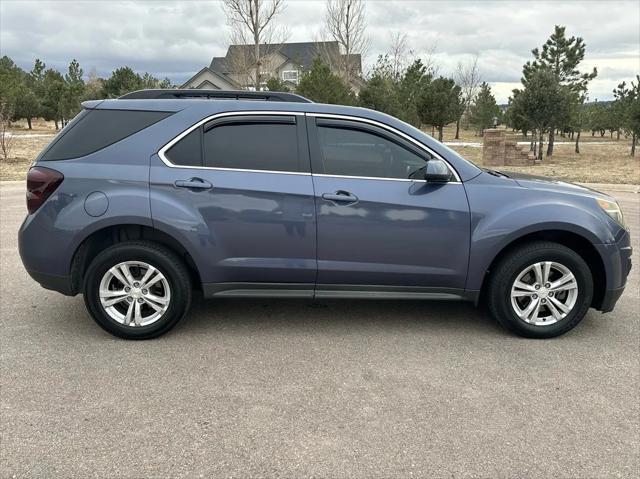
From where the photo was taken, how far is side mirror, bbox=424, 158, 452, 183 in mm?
3916

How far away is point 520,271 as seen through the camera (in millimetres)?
4066

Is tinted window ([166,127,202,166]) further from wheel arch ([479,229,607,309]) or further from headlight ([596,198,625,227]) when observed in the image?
headlight ([596,198,625,227])

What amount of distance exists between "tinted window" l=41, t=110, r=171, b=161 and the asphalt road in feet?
4.58

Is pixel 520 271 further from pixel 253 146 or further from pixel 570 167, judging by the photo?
pixel 570 167

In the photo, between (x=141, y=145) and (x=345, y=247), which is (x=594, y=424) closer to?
(x=345, y=247)

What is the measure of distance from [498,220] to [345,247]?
3.73 ft

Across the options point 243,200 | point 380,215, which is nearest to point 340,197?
point 380,215

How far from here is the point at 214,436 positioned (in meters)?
2.86

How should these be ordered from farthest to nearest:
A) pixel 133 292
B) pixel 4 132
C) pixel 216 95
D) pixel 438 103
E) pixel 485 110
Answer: pixel 485 110 < pixel 438 103 < pixel 4 132 < pixel 216 95 < pixel 133 292

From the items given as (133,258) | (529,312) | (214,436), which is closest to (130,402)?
(214,436)

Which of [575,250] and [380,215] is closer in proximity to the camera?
[380,215]

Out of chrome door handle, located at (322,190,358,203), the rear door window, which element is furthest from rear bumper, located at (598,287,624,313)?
the rear door window

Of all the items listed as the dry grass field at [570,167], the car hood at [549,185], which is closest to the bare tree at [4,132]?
the dry grass field at [570,167]

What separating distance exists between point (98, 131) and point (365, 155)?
2.00 metres
